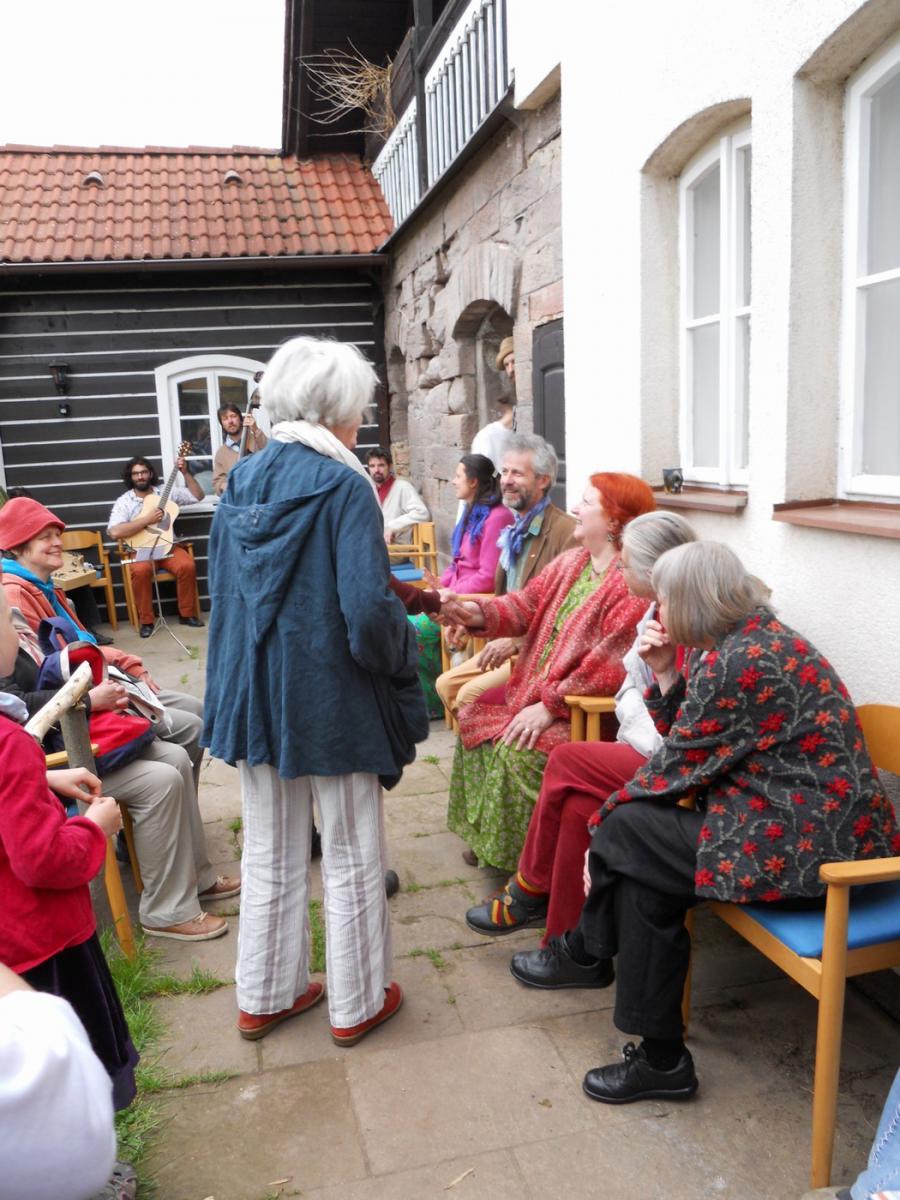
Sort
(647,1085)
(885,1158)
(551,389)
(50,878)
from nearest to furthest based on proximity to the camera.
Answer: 1. (885,1158)
2. (50,878)
3. (647,1085)
4. (551,389)

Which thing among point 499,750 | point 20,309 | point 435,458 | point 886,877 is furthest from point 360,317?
point 886,877

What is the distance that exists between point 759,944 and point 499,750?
124 cm

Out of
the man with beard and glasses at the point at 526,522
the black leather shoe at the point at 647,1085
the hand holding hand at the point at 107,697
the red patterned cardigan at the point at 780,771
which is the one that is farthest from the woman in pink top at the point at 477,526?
the black leather shoe at the point at 647,1085

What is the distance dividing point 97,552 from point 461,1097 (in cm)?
850

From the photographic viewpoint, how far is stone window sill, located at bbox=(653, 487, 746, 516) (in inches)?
124

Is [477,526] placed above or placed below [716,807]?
above

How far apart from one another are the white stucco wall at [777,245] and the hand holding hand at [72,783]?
6.72 ft

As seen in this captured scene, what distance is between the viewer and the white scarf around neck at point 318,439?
233 centimetres

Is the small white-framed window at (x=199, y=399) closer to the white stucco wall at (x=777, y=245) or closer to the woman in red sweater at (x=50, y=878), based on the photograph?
the white stucco wall at (x=777, y=245)

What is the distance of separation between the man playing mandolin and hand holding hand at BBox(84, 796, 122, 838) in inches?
291

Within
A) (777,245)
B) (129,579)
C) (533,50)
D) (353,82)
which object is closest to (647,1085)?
(777,245)

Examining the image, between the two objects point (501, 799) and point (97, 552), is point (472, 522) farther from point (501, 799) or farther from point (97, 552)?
point (97, 552)

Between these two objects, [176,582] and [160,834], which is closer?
[160,834]

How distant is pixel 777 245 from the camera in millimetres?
2816
